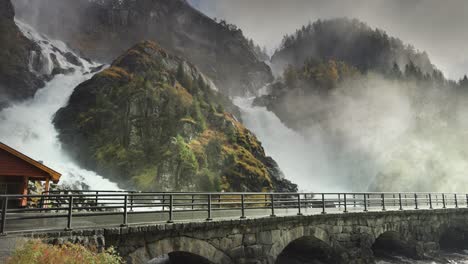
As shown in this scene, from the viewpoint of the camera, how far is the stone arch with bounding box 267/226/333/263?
1552 cm

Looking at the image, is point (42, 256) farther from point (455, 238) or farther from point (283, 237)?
point (455, 238)

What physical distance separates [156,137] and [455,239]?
32.3 metres

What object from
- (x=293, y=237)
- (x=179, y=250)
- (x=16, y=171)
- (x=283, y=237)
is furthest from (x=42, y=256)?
(x=16, y=171)

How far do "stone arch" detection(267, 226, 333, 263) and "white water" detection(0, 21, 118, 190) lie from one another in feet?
82.1

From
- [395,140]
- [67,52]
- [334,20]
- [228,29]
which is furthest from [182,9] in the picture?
[395,140]

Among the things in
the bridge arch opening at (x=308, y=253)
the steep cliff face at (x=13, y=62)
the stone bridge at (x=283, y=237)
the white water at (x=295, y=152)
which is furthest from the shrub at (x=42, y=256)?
the white water at (x=295, y=152)

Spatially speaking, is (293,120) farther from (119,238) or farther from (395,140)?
(119,238)

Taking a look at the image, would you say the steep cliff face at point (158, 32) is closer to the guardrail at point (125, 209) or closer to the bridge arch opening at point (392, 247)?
the guardrail at point (125, 209)

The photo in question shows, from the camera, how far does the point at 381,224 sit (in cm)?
2166

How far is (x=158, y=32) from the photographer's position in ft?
313

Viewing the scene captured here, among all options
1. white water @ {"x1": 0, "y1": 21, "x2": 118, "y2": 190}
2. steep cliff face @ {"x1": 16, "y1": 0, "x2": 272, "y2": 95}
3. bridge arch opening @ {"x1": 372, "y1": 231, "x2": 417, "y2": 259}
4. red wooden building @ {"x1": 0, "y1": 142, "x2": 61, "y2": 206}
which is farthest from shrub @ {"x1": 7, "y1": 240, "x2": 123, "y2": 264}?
steep cliff face @ {"x1": 16, "y1": 0, "x2": 272, "y2": 95}

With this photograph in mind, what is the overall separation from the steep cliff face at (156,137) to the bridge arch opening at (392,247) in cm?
2000

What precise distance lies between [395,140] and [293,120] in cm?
2259

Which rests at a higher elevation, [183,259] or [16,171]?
[16,171]
